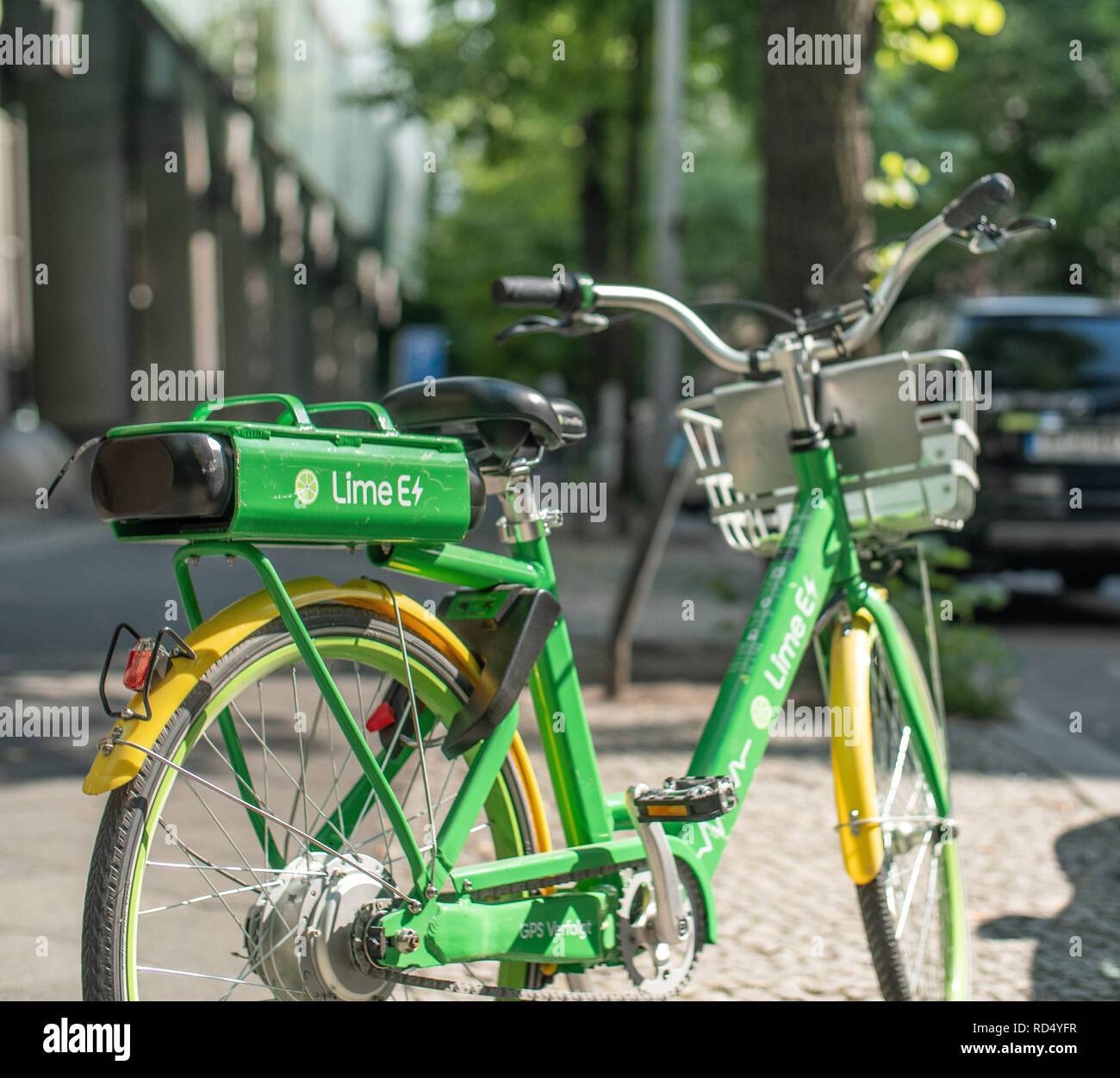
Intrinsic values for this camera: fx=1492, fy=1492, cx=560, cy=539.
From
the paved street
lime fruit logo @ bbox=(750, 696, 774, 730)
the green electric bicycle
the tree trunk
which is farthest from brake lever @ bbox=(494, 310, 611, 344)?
the tree trunk

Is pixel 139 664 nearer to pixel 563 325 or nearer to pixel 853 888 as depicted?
pixel 563 325

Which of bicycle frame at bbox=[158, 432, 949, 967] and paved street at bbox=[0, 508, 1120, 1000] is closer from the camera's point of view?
bicycle frame at bbox=[158, 432, 949, 967]

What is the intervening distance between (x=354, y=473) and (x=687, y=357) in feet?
115

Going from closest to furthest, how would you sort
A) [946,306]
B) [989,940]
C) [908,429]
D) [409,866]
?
[409,866]
[908,429]
[989,940]
[946,306]

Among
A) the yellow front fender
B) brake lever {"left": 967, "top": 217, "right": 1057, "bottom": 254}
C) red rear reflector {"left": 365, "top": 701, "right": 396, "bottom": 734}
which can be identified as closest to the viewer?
the yellow front fender

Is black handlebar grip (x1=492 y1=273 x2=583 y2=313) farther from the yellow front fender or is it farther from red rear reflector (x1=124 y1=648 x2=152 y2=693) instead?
red rear reflector (x1=124 y1=648 x2=152 y2=693)

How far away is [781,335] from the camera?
298 cm

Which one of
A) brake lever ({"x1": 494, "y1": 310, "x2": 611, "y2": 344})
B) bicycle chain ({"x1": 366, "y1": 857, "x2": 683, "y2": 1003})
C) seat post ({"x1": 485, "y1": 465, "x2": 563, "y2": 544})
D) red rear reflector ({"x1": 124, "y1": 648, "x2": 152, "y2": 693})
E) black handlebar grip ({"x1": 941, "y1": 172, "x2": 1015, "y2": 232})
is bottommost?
bicycle chain ({"x1": 366, "y1": 857, "x2": 683, "y2": 1003})

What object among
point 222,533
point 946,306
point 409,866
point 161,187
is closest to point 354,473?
point 222,533

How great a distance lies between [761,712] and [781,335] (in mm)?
766

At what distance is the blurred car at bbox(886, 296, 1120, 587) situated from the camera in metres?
9.45

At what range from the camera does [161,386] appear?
20.0 metres

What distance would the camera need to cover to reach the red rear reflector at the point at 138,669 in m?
1.94
